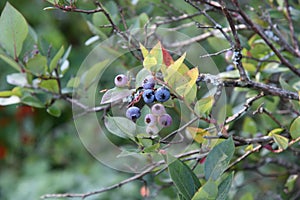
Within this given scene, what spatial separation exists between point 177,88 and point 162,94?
6 centimetres

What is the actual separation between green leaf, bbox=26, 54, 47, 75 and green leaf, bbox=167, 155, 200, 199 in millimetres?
447

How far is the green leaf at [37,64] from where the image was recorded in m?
1.07

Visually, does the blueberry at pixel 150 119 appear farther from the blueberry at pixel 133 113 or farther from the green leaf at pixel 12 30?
the green leaf at pixel 12 30

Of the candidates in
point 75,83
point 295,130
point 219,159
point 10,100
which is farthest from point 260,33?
point 10,100

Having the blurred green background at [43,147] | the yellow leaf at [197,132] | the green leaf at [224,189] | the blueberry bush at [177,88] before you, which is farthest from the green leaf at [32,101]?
the blurred green background at [43,147]

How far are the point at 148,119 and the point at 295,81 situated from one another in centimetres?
49

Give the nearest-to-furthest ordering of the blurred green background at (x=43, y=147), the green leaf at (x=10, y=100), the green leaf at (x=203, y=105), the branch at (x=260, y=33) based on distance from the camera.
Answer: the green leaf at (x=203, y=105)
the branch at (x=260, y=33)
the green leaf at (x=10, y=100)
the blurred green background at (x=43, y=147)

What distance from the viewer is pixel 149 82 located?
696 millimetres

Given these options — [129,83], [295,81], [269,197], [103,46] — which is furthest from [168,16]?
[129,83]

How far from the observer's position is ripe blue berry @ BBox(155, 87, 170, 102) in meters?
0.68

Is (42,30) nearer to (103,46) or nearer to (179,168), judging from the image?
(103,46)

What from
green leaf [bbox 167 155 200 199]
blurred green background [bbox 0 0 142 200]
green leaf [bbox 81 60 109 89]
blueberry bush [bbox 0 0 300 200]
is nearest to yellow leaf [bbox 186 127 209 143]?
blueberry bush [bbox 0 0 300 200]

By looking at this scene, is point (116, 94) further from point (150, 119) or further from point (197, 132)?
Answer: point (197, 132)

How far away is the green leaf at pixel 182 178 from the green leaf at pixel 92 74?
17.0 inches
